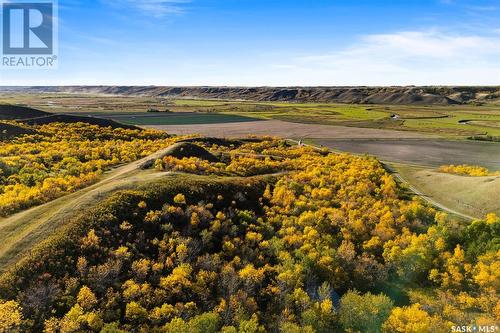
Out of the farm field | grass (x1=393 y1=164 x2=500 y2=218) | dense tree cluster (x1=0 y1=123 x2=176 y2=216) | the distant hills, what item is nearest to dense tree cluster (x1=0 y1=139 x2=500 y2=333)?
grass (x1=393 y1=164 x2=500 y2=218)

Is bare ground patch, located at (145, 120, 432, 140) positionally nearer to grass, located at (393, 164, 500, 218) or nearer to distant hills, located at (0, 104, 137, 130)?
distant hills, located at (0, 104, 137, 130)

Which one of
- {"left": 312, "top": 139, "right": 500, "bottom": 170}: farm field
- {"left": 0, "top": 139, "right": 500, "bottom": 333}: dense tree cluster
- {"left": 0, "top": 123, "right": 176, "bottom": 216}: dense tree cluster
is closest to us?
{"left": 0, "top": 139, "right": 500, "bottom": 333}: dense tree cluster

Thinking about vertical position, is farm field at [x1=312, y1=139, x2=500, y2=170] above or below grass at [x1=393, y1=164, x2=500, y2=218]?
above

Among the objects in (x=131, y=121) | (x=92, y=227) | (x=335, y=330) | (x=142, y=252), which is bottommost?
(x=335, y=330)

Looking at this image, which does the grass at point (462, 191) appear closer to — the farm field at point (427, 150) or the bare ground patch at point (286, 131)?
the farm field at point (427, 150)

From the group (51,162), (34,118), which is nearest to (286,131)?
(34,118)

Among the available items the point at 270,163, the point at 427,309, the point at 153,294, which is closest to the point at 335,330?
the point at 427,309

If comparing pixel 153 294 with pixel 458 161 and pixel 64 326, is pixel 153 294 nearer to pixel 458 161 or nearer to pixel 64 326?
pixel 64 326
